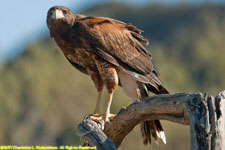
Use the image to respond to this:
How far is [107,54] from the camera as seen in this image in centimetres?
702

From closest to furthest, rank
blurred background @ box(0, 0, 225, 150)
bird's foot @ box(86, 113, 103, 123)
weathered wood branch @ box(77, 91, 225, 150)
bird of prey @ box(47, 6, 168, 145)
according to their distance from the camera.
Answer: weathered wood branch @ box(77, 91, 225, 150), bird's foot @ box(86, 113, 103, 123), bird of prey @ box(47, 6, 168, 145), blurred background @ box(0, 0, 225, 150)

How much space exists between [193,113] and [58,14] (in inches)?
103

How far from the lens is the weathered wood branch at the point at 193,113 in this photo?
4969 mm

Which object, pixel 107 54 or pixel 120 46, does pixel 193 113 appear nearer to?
pixel 107 54

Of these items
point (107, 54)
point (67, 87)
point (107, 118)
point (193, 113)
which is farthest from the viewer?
point (67, 87)

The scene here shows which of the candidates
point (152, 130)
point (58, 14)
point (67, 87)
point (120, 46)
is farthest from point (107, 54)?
point (67, 87)

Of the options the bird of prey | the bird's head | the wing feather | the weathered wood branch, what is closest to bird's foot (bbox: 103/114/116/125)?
the bird of prey

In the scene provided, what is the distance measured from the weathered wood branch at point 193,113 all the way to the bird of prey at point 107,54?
1.09 meters

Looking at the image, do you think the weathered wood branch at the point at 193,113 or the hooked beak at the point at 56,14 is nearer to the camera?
the weathered wood branch at the point at 193,113

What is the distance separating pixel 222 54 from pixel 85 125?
39.6m

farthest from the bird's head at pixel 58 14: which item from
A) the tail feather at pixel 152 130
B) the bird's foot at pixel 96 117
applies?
the tail feather at pixel 152 130

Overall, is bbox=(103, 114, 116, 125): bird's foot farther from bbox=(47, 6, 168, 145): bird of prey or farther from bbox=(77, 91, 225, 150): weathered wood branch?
bbox=(77, 91, 225, 150): weathered wood branch

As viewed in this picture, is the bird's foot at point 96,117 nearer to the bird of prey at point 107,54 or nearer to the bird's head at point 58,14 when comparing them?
the bird of prey at point 107,54

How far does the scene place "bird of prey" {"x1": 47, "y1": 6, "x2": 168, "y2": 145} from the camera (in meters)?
6.96
